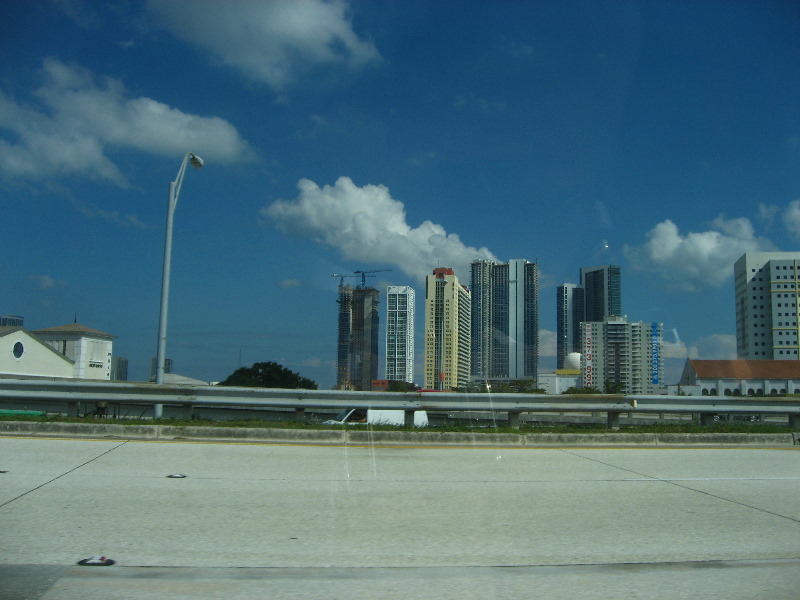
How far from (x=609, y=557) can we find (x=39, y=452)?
8.84 metres

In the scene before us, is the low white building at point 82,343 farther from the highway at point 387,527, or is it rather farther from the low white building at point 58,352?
the highway at point 387,527

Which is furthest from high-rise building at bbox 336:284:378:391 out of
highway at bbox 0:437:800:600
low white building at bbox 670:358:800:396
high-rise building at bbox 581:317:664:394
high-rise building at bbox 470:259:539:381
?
highway at bbox 0:437:800:600

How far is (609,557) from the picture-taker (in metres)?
5.74

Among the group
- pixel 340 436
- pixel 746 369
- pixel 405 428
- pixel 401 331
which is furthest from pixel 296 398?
pixel 746 369

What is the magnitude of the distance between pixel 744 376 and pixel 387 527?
79.7m

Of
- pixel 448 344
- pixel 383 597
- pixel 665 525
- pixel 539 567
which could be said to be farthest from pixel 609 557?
pixel 448 344

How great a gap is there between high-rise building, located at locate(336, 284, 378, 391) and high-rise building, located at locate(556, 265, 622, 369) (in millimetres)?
19668

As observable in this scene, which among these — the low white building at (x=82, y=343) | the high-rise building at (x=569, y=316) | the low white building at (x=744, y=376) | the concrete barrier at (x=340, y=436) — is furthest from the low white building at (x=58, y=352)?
the concrete barrier at (x=340, y=436)

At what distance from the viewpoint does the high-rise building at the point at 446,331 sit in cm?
7138

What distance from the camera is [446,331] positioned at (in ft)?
242

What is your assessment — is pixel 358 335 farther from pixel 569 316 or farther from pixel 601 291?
pixel 601 291

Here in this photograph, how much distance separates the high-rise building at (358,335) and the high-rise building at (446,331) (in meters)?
6.36

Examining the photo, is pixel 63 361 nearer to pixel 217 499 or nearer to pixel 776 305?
pixel 776 305

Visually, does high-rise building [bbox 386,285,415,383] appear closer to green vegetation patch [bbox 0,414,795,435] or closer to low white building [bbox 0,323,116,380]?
low white building [bbox 0,323,116,380]
